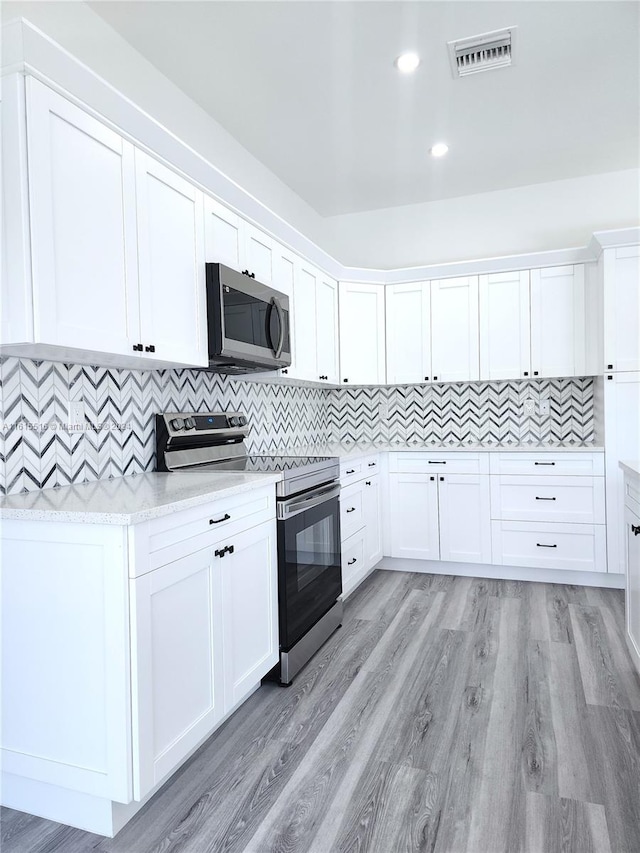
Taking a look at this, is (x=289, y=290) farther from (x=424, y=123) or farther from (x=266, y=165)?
(x=424, y=123)

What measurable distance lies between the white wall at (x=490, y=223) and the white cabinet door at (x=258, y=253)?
1.88 metres

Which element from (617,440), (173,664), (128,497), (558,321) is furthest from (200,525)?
(558,321)

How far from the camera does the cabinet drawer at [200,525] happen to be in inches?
61.7

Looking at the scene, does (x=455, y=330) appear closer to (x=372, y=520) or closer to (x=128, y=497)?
(x=372, y=520)

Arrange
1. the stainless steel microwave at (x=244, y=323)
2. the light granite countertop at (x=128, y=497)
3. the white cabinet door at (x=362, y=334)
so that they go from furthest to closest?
1. the white cabinet door at (x=362, y=334)
2. the stainless steel microwave at (x=244, y=323)
3. the light granite countertop at (x=128, y=497)

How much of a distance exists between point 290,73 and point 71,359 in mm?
1836

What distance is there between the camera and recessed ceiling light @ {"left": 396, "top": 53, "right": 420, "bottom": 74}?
2.66 meters

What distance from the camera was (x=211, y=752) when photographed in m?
1.94

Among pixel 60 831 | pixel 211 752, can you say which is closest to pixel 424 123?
pixel 211 752

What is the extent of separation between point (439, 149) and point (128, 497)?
121 inches

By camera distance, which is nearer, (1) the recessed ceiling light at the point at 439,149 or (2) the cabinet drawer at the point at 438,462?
(1) the recessed ceiling light at the point at 439,149

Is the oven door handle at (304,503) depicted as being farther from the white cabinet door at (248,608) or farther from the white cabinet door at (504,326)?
the white cabinet door at (504,326)

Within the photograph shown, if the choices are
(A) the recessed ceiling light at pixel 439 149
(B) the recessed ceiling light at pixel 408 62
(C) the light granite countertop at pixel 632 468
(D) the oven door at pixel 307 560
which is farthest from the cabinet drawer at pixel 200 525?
(A) the recessed ceiling light at pixel 439 149

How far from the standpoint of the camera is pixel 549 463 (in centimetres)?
377
